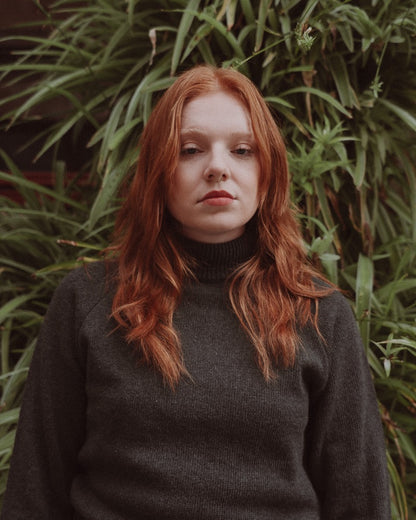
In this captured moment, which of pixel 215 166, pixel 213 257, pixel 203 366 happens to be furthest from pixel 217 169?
pixel 203 366

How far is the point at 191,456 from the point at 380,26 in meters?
1.07

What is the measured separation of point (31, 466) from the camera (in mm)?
862

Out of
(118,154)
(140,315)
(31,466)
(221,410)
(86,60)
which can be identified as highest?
(86,60)

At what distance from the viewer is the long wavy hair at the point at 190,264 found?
834mm

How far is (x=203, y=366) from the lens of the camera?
32.4 inches

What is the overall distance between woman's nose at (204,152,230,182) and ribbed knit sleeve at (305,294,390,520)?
0.95 ft

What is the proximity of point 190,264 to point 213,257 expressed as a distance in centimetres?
4

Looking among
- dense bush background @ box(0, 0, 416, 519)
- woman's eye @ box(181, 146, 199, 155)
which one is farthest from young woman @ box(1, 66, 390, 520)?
dense bush background @ box(0, 0, 416, 519)

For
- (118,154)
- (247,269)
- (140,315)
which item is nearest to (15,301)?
(118,154)

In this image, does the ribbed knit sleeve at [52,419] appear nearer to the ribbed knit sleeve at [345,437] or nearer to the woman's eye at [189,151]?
the woman's eye at [189,151]

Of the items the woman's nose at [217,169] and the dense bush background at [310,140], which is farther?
the dense bush background at [310,140]

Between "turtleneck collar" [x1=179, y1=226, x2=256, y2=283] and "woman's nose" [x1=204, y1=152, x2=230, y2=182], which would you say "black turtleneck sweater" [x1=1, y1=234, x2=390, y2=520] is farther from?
"woman's nose" [x1=204, y1=152, x2=230, y2=182]

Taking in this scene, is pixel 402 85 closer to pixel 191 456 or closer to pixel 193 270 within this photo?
pixel 193 270

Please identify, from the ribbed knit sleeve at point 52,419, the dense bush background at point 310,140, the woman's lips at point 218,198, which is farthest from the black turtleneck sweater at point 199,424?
the dense bush background at point 310,140
